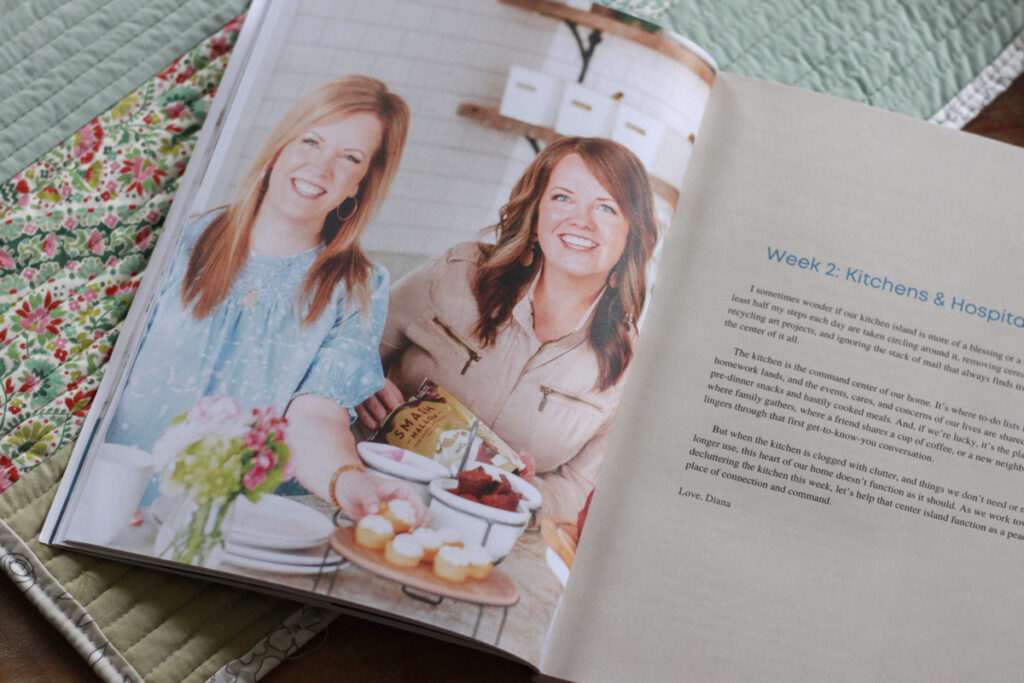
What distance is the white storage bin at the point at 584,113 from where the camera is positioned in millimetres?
442

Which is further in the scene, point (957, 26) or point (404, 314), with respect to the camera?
point (957, 26)

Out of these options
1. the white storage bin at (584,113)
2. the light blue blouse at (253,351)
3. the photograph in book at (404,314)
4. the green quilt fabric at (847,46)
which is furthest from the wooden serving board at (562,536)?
the green quilt fabric at (847,46)

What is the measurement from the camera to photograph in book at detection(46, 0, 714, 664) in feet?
1.25

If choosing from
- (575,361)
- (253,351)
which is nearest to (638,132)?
(575,361)

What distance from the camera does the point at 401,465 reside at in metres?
0.40

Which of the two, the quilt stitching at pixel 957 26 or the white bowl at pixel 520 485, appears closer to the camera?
the white bowl at pixel 520 485

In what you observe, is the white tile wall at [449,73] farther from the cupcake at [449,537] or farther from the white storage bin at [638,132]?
the cupcake at [449,537]

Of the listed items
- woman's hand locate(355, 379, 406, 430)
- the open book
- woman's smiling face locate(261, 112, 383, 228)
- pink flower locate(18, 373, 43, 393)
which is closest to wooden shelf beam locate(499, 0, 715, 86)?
the open book

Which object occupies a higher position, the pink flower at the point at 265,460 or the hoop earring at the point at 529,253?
the hoop earring at the point at 529,253

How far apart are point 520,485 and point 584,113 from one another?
217 mm

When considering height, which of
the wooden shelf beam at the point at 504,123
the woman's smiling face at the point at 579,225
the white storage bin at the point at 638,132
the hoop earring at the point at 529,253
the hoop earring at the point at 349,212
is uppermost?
the white storage bin at the point at 638,132

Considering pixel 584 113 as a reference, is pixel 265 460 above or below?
below

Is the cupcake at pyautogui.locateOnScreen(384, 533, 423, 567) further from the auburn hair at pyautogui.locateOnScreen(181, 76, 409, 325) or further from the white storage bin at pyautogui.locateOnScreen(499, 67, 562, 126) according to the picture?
the white storage bin at pyautogui.locateOnScreen(499, 67, 562, 126)

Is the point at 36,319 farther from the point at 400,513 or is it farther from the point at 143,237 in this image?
the point at 400,513
